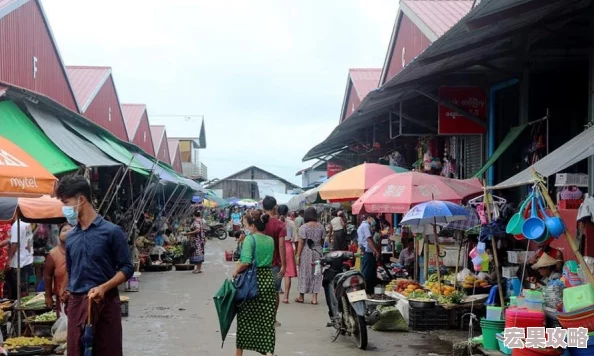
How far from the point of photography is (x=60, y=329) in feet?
28.2

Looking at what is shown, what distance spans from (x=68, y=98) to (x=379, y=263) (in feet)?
45.6

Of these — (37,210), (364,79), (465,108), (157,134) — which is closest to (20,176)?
(37,210)

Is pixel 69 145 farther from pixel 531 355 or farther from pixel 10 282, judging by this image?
pixel 531 355

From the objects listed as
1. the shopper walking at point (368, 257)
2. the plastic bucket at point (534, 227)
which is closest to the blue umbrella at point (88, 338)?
the plastic bucket at point (534, 227)

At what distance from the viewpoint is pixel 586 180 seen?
915cm

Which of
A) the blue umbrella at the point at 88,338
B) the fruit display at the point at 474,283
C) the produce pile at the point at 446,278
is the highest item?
the blue umbrella at the point at 88,338

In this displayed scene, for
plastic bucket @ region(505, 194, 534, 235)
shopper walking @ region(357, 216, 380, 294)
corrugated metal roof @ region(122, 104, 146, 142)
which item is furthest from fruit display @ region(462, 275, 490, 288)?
corrugated metal roof @ region(122, 104, 146, 142)

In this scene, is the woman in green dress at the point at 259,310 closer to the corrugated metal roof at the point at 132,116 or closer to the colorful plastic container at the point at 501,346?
the colorful plastic container at the point at 501,346

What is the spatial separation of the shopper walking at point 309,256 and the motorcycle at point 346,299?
2.66 metres

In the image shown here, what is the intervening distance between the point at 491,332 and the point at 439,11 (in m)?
15.5

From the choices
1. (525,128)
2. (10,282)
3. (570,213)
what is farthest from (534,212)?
(10,282)

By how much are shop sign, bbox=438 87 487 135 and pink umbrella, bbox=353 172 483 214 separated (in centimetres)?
154

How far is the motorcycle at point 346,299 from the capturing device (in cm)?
873

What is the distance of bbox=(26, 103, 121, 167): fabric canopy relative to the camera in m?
12.3
